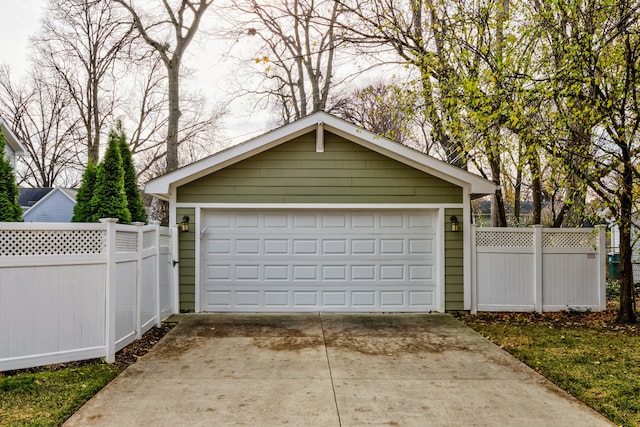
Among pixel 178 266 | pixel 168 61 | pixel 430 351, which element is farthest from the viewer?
pixel 168 61

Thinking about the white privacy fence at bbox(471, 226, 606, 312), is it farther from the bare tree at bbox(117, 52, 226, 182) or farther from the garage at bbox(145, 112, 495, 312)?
the bare tree at bbox(117, 52, 226, 182)

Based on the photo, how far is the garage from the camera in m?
8.34

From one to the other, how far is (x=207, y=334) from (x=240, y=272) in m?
1.85

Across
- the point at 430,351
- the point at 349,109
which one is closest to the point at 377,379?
the point at 430,351

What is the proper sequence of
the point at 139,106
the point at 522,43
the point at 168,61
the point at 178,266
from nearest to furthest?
the point at 522,43 < the point at 178,266 < the point at 168,61 < the point at 139,106

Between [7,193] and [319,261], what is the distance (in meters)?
4.88

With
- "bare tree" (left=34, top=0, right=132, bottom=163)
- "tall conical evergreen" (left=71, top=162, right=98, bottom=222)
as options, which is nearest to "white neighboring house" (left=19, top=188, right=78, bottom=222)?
"bare tree" (left=34, top=0, right=132, bottom=163)

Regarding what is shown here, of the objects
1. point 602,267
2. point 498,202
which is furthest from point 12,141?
point 602,267

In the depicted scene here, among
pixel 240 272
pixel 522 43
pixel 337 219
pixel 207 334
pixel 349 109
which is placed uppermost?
pixel 349 109

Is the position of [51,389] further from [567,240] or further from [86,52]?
[86,52]

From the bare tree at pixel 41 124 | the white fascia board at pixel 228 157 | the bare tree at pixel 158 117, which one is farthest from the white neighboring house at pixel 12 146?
the white fascia board at pixel 228 157

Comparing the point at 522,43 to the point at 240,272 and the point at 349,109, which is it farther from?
the point at 349,109

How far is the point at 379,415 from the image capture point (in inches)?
151

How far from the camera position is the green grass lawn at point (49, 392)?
12.2ft
